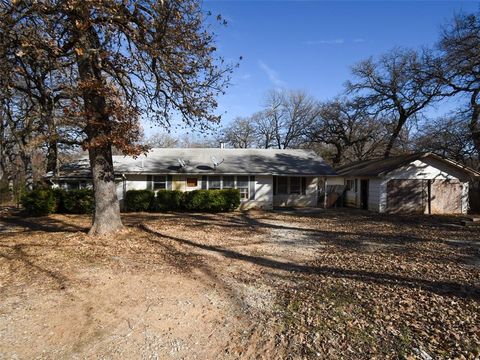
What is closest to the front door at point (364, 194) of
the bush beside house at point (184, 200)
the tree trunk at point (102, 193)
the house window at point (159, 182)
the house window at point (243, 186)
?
the house window at point (243, 186)

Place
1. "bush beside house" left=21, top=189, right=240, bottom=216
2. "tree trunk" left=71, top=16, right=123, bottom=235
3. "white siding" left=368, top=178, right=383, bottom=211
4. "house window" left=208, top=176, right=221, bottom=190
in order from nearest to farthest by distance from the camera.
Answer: "tree trunk" left=71, top=16, right=123, bottom=235, "bush beside house" left=21, top=189, right=240, bottom=216, "white siding" left=368, top=178, right=383, bottom=211, "house window" left=208, top=176, right=221, bottom=190

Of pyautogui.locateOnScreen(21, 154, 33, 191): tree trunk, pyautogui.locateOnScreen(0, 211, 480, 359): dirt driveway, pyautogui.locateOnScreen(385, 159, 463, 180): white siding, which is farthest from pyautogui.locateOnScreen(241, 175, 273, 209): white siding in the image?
pyautogui.locateOnScreen(21, 154, 33, 191): tree trunk

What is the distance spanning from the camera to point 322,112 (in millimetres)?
36000

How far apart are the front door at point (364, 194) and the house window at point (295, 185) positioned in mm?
4176

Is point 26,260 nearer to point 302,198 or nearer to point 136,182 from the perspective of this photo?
point 136,182

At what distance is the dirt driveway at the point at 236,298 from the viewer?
407cm

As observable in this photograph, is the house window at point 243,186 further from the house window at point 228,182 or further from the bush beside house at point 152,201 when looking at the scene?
the bush beside house at point 152,201

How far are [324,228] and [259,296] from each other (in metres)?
8.20

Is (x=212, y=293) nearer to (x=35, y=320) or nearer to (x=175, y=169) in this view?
(x=35, y=320)

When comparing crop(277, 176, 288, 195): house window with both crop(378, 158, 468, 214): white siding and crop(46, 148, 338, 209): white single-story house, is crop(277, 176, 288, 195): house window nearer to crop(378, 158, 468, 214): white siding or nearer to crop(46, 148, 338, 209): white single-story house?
crop(46, 148, 338, 209): white single-story house

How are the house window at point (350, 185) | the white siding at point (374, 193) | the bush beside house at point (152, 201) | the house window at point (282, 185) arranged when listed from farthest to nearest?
the house window at point (350, 185) < the house window at point (282, 185) < the white siding at point (374, 193) < the bush beside house at point (152, 201)

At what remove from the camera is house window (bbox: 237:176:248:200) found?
2114cm

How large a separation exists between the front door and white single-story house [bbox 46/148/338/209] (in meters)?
2.27

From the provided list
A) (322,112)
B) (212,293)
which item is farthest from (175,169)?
(322,112)
